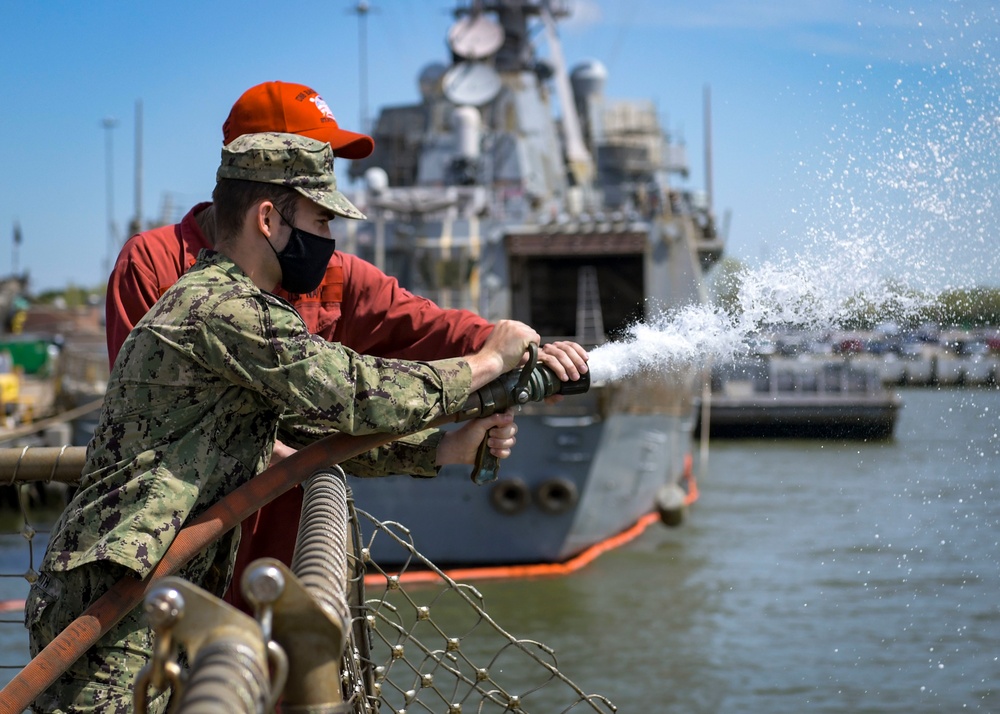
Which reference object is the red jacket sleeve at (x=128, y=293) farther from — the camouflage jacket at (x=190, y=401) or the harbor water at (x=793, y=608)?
the harbor water at (x=793, y=608)

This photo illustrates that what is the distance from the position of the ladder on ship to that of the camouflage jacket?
1396 cm

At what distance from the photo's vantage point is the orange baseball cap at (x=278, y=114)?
9.07ft

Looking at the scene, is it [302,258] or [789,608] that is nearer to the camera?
[302,258]

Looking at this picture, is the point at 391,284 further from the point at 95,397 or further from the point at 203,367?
the point at 95,397

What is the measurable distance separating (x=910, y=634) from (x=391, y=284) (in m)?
11.3

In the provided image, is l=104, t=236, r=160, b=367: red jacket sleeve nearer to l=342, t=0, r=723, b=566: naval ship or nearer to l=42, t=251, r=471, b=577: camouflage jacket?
l=42, t=251, r=471, b=577: camouflage jacket

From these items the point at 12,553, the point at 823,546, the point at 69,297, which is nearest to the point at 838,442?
the point at 823,546

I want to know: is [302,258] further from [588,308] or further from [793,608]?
[588,308]

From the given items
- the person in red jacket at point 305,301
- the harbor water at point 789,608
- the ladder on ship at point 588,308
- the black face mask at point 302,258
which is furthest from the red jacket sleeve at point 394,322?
the ladder on ship at point 588,308

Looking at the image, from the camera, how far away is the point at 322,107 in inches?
112

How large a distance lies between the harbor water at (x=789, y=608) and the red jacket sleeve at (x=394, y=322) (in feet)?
17.3

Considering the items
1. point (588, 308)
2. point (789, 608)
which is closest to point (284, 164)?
point (789, 608)

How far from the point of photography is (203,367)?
7.31ft

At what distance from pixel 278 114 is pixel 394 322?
0.66 m
